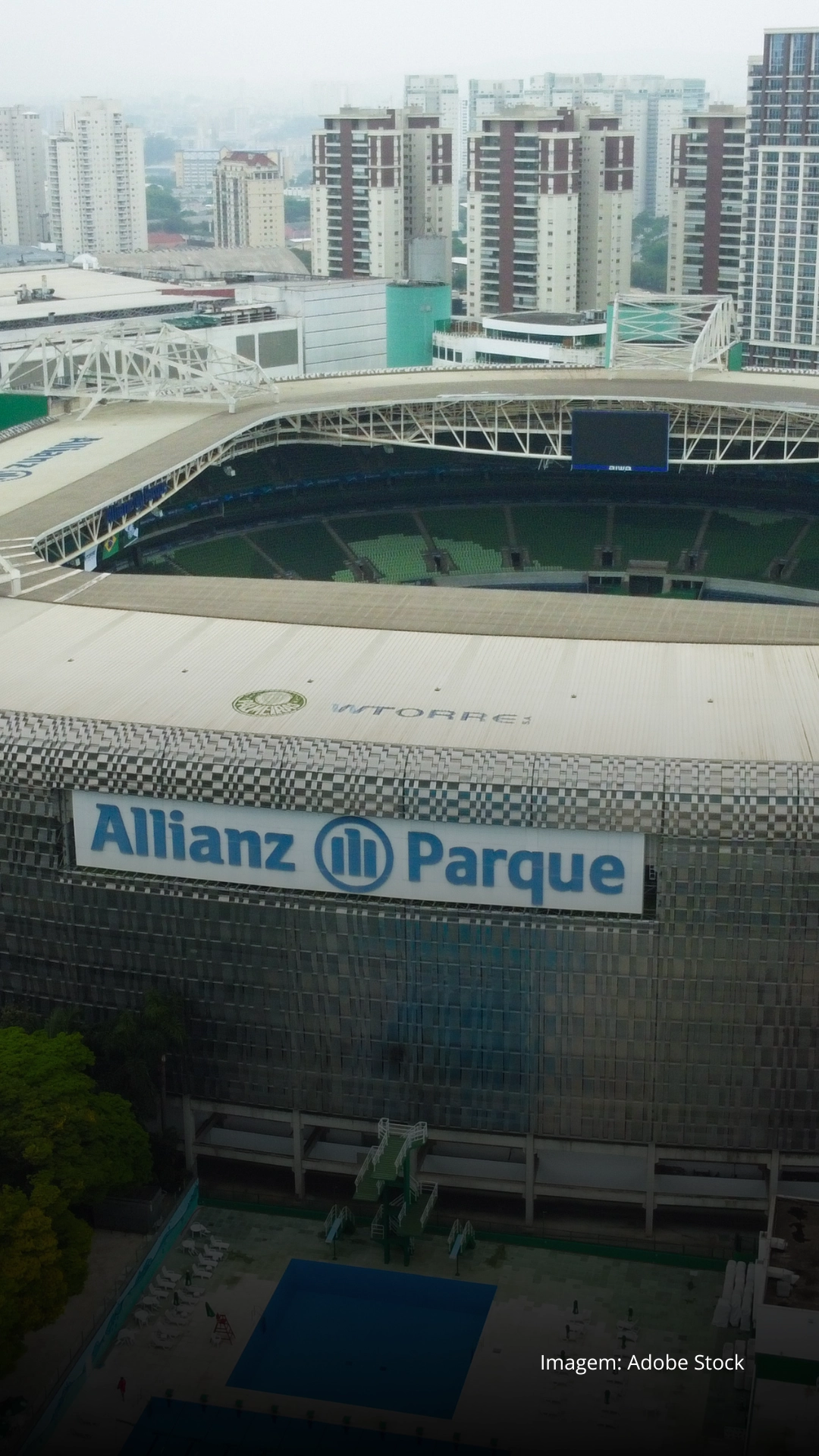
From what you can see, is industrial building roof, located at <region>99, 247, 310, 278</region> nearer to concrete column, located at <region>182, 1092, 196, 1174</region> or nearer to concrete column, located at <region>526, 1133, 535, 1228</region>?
concrete column, located at <region>182, 1092, 196, 1174</region>

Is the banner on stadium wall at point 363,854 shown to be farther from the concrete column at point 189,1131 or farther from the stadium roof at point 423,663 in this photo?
the concrete column at point 189,1131

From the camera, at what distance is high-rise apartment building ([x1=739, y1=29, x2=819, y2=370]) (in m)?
161

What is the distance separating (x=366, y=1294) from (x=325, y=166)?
165651 millimetres

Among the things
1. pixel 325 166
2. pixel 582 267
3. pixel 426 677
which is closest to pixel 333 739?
pixel 426 677

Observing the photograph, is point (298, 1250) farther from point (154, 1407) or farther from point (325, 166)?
point (325, 166)

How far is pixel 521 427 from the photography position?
9175 cm

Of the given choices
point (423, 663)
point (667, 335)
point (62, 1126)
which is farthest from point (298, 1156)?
point (667, 335)

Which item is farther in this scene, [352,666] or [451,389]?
[451,389]

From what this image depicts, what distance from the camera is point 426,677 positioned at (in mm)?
50438

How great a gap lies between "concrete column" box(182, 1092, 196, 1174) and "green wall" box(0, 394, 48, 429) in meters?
55.3

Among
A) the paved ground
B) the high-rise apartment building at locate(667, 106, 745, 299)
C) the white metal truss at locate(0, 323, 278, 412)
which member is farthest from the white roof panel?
the high-rise apartment building at locate(667, 106, 745, 299)

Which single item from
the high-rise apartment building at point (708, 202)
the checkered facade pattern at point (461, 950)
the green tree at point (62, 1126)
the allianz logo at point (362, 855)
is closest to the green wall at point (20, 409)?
the checkered facade pattern at point (461, 950)

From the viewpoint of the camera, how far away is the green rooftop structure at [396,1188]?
44.3 meters

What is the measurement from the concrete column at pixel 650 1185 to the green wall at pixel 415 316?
359 feet
